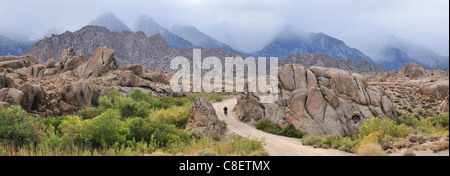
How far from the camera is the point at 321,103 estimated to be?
79.0 feet

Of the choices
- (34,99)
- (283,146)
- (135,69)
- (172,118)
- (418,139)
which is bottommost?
(283,146)

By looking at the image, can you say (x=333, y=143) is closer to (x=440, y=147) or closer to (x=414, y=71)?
(x=440, y=147)

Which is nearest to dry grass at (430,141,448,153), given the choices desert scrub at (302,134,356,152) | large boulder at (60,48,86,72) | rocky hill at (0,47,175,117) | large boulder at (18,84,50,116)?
desert scrub at (302,134,356,152)

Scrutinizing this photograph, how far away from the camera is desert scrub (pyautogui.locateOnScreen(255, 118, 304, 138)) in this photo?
73.5ft

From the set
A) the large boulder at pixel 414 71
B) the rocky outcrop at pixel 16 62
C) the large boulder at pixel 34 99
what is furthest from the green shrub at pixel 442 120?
the large boulder at pixel 414 71

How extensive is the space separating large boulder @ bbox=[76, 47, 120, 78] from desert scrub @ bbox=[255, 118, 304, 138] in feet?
145

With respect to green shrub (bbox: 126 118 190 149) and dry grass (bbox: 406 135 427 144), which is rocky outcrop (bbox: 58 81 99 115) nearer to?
green shrub (bbox: 126 118 190 149)

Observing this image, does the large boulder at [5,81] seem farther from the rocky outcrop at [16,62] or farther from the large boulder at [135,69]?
the rocky outcrop at [16,62]

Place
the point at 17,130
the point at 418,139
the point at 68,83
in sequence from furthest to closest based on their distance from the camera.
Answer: the point at 68,83 < the point at 17,130 < the point at 418,139

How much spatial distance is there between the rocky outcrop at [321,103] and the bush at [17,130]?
1846 cm

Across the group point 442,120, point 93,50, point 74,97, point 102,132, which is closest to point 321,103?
point 442,120

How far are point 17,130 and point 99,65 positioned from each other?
50.1 meters
